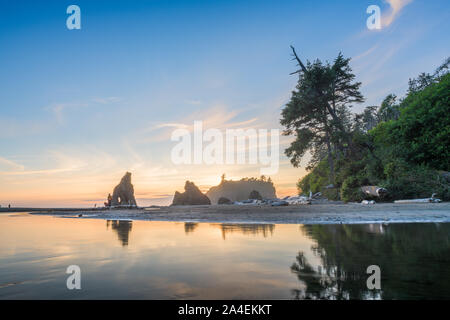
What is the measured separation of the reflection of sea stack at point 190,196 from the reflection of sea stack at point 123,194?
31142mm

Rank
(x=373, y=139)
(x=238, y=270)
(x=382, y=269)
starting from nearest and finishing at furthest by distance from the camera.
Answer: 1. (x=382, y=269)
2. (x=238, y=270)
3. (x=373, y=139)

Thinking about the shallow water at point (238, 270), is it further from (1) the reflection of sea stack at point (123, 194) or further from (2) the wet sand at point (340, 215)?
(1) the reflection of sea stack at point (123, 194)

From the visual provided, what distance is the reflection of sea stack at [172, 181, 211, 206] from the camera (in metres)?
105

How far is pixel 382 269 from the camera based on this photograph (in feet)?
11.6

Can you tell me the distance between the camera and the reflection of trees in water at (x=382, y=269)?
2.69 meters

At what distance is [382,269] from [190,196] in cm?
10402

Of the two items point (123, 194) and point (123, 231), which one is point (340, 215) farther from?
point (123, 194)

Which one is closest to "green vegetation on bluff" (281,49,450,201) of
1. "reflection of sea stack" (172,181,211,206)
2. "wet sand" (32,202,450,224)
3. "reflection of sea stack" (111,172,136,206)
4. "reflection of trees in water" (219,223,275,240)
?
"wet sand" (32,202,450,224)

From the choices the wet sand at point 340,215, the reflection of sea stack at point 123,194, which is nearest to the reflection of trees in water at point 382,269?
the wet sand at point 340,215

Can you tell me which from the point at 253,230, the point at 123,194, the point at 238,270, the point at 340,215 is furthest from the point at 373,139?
the point at 123,194

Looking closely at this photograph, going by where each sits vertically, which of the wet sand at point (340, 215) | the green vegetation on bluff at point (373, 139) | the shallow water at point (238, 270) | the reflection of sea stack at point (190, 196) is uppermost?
the green vegetation on bluff at point (373, 139)

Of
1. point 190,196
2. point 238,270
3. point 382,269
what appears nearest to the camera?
point 382,269

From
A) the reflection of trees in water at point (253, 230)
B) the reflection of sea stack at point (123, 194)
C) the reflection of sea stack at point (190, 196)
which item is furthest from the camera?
the reflection of sea stack at point (190, 196)

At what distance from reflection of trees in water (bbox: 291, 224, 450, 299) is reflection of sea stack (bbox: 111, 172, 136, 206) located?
246 feet
